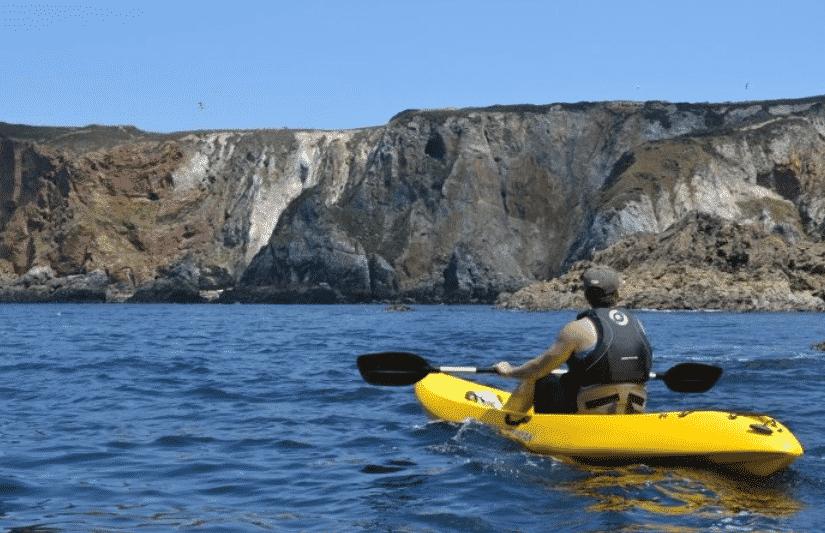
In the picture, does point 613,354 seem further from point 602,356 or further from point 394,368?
point 394,368

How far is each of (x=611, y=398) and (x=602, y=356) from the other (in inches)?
21.8

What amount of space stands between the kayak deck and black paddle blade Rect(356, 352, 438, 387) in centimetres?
188

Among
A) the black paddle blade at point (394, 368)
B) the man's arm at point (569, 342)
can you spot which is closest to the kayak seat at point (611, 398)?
the man's arm at point (569, 342)

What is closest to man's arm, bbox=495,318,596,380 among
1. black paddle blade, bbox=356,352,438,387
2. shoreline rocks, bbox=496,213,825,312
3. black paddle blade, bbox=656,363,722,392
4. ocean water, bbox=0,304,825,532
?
ocean water, bbox=0,304,825,532

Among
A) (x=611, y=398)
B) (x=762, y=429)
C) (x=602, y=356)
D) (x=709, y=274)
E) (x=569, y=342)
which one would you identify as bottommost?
(x=709, y=274)

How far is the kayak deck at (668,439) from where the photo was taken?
870 cm

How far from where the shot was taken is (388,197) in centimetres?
11400

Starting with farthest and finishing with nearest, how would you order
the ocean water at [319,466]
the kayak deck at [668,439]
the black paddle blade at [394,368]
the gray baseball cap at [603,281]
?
the black paddle blade at [394,368]
the gray baseball cap at [603,281]
the kayak deck at [668,439]
the ocean water at [319,466]

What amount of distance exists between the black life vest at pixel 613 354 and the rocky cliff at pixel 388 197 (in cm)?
8544

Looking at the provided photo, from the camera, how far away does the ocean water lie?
24.8 feet

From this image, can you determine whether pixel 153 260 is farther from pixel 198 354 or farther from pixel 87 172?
pixel 198 354

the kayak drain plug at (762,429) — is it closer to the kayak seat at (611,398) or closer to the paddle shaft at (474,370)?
the kayak seat at (611,398)

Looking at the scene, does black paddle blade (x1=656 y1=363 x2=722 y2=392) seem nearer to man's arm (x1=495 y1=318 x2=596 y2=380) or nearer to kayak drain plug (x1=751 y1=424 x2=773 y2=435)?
man's arm (x1=495 y1=318 x2=596 y2=380)

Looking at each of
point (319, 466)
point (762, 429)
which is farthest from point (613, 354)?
point (319, 466)
